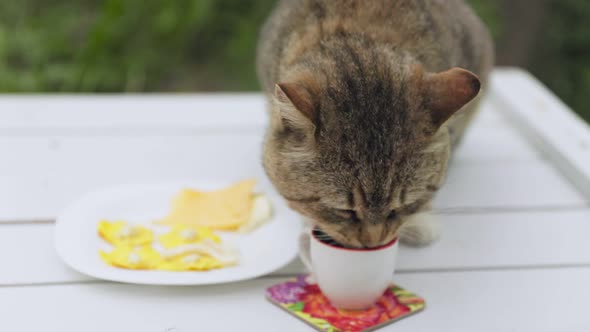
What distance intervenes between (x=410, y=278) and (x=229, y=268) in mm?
370

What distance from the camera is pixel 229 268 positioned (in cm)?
148

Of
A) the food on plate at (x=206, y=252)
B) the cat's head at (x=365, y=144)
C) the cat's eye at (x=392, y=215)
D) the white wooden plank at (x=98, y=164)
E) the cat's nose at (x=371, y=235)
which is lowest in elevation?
the white wooden plank at (x=98, y=164)

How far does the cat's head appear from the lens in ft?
4.16

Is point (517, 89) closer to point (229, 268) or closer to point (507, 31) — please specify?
point (507, 31)

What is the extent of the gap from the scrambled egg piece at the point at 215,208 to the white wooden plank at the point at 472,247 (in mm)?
204

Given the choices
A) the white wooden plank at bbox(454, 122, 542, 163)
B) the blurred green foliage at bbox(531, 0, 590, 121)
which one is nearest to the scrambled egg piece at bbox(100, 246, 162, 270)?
the white wooden plank at bbox(454, 122, 542, 163)

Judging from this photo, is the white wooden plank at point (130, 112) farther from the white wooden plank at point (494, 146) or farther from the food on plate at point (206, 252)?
the food on plate at point (206, 252)

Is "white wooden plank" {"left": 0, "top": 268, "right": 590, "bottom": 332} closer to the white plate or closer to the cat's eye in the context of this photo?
the white plate

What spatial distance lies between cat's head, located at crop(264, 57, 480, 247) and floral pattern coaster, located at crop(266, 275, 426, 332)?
0.45ft

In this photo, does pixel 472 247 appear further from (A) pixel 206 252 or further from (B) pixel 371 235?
(A) pixel 206 252

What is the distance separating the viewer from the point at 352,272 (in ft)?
4.37

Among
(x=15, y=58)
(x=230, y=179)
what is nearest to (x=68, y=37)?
(x=15, y=58)

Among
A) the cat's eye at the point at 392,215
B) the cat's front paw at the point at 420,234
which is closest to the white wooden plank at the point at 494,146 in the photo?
the cat's front paw at the point at 420,234

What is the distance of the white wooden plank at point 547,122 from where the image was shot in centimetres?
199
